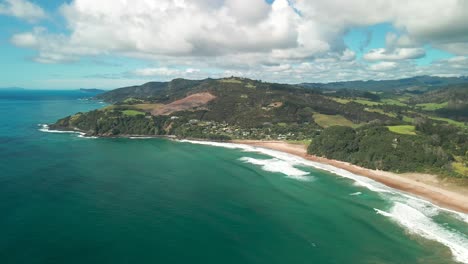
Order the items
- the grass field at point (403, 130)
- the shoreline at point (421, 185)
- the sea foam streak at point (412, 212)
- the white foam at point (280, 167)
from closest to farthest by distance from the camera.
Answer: the sea foam streak at point (412, 212) < the shoreline at point (421, 185) < the white foam at point (280, 167) < the grass field at point (403, 130)

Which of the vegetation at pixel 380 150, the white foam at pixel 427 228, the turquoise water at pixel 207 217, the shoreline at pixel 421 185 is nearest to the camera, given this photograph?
the turquoise water at pixel 207 217

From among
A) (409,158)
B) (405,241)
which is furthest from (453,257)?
(409,158)

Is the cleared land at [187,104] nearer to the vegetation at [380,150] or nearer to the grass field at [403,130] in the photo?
the vegetation at [380,150]

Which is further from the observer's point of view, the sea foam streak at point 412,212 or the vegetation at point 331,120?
the vegetation at point 331,120

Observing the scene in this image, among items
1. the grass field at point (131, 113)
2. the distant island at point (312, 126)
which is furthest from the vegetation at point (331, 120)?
the grass field at point (131, 113)

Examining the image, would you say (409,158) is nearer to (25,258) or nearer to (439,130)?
(439,130)

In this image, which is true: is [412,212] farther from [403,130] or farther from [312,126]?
[312,126]
